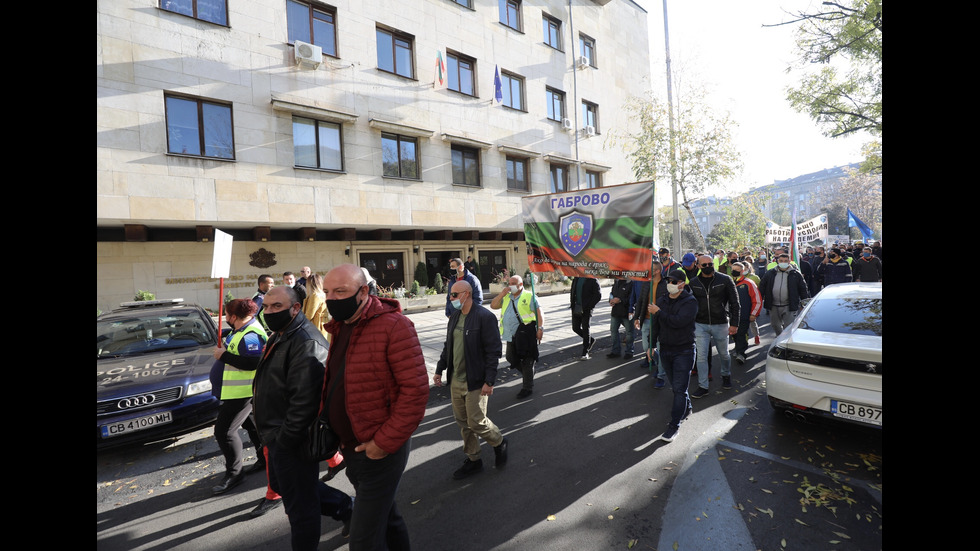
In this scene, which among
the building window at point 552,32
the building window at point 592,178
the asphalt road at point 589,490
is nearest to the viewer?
the asphalt road at point 589,490

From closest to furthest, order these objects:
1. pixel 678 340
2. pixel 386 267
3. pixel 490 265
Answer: pixel 678 340 → pixel 386 267 → pixel 490 265

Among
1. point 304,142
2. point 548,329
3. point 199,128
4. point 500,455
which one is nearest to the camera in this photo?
point 500,455

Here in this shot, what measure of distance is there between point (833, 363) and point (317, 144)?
14261mm

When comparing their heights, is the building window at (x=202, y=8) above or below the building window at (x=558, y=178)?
above

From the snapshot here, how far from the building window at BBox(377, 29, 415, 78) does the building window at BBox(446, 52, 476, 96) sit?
1.79 metres

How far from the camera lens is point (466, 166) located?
17.1 m

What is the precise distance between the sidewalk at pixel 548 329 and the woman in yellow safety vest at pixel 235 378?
3150mm

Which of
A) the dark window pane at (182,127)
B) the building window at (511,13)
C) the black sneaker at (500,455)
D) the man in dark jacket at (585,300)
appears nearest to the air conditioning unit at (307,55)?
the dark window pane at (182,127)

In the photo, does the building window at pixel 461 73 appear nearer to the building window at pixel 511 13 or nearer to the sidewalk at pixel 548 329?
the building window at pixel 511 13

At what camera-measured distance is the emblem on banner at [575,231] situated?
5.40 m

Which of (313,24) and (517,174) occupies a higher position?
(313,24)

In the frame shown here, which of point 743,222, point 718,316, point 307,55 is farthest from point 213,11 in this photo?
point 743,222

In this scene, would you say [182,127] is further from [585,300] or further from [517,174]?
[517,174]

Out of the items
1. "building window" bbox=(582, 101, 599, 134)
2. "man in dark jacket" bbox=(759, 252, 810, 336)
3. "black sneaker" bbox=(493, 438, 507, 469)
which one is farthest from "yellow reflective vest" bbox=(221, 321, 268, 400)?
"building window" bbox=(582, 101, 599, 134)
